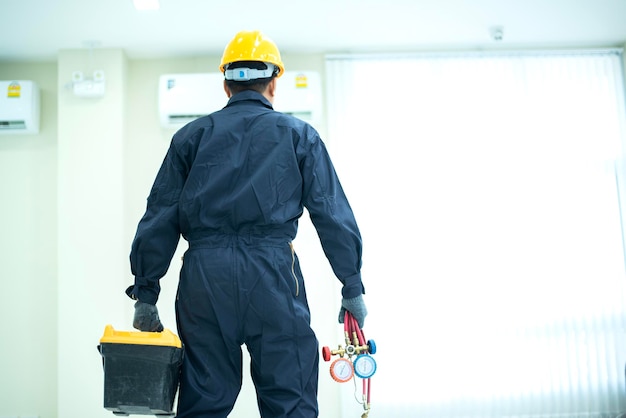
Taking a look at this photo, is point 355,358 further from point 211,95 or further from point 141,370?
point 211,95

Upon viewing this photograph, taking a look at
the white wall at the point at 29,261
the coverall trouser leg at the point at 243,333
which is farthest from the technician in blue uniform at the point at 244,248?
the white wall at the point at 29,261

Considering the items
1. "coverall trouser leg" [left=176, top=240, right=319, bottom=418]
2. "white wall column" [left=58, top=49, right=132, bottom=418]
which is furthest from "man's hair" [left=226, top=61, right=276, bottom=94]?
"white wall column" [left=58, top=49, right=132, bottom=418]

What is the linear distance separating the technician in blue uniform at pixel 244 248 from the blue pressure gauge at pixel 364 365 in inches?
6.0

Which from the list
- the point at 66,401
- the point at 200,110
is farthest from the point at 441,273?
the point at 66,401

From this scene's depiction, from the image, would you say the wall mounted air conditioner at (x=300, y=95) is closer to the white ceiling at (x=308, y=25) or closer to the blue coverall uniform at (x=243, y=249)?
the white ceiling at (x=308, y=25)

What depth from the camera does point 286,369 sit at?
5.54 feet

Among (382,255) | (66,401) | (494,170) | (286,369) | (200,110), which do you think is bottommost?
(66,401)

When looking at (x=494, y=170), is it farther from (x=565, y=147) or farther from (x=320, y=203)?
(x=320, y=203)

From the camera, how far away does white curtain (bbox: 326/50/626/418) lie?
3.77 m

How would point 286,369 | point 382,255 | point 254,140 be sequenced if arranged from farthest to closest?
point 382,255
point 254,140
point 286,369

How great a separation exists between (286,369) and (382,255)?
220cm

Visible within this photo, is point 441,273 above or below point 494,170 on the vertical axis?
below

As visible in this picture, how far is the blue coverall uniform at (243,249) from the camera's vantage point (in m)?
1.70

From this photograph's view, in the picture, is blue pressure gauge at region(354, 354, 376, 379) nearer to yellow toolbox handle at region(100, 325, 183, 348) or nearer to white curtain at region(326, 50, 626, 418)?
yellow toolbox handle at region(100, 325, 183, 348)
